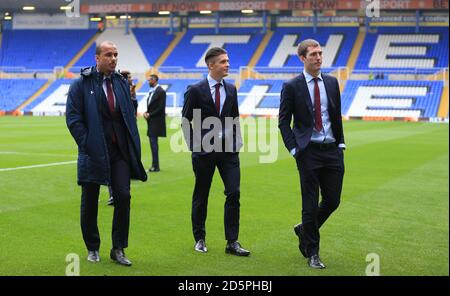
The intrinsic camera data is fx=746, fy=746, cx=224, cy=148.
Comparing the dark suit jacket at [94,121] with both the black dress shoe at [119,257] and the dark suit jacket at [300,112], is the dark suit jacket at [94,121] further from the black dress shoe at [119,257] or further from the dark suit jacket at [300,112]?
the dark suit jacket at [300,112]

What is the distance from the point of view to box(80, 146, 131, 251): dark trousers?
7.31 meters

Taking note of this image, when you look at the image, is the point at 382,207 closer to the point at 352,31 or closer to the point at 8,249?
the point at 8,249

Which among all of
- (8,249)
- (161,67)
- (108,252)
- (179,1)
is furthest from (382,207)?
(161,67)

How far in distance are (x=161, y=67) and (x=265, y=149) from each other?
33.4 m

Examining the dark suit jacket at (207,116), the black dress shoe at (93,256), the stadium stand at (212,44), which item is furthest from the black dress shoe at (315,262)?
the stadium stand at (212,44)

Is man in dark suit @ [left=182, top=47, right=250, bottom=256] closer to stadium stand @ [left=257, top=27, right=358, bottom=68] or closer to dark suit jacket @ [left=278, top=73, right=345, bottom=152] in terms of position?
dark suit jacket @ [left=278, top=73, right=345, bottom=152]

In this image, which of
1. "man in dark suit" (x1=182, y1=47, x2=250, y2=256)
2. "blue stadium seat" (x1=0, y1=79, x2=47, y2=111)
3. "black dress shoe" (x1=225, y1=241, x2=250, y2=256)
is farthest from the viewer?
"blue stadium seat" (x1=0, y1=79, x2=47, y2=111)

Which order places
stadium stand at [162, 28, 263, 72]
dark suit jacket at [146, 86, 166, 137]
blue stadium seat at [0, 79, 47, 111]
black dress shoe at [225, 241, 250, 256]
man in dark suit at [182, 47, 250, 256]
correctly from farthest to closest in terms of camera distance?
1. stadium stand at [162, 28, 263, 72]
2. blue stadium seat at [0, 79, 47, 111]
3. dark suit jacket at [146, 86, 166, 137]
4. man in dark suit at [182, 47, 250, 256]
5. black dress shoe at [225, 241, 250, 256]

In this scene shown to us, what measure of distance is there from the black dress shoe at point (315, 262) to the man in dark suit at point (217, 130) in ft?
2.81

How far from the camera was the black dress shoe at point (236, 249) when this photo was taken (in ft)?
25.4

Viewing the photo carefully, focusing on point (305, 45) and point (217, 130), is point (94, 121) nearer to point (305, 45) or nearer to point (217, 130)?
point (217, 130)

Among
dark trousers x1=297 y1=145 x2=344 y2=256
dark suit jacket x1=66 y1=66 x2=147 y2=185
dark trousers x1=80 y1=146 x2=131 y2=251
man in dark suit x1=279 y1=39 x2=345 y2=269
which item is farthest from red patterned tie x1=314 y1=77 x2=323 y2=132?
dark trousers x1=80 y1=146 x2=131 y2=251

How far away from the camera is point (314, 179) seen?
7328 millimetres

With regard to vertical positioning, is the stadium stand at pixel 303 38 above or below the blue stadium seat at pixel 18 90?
above
